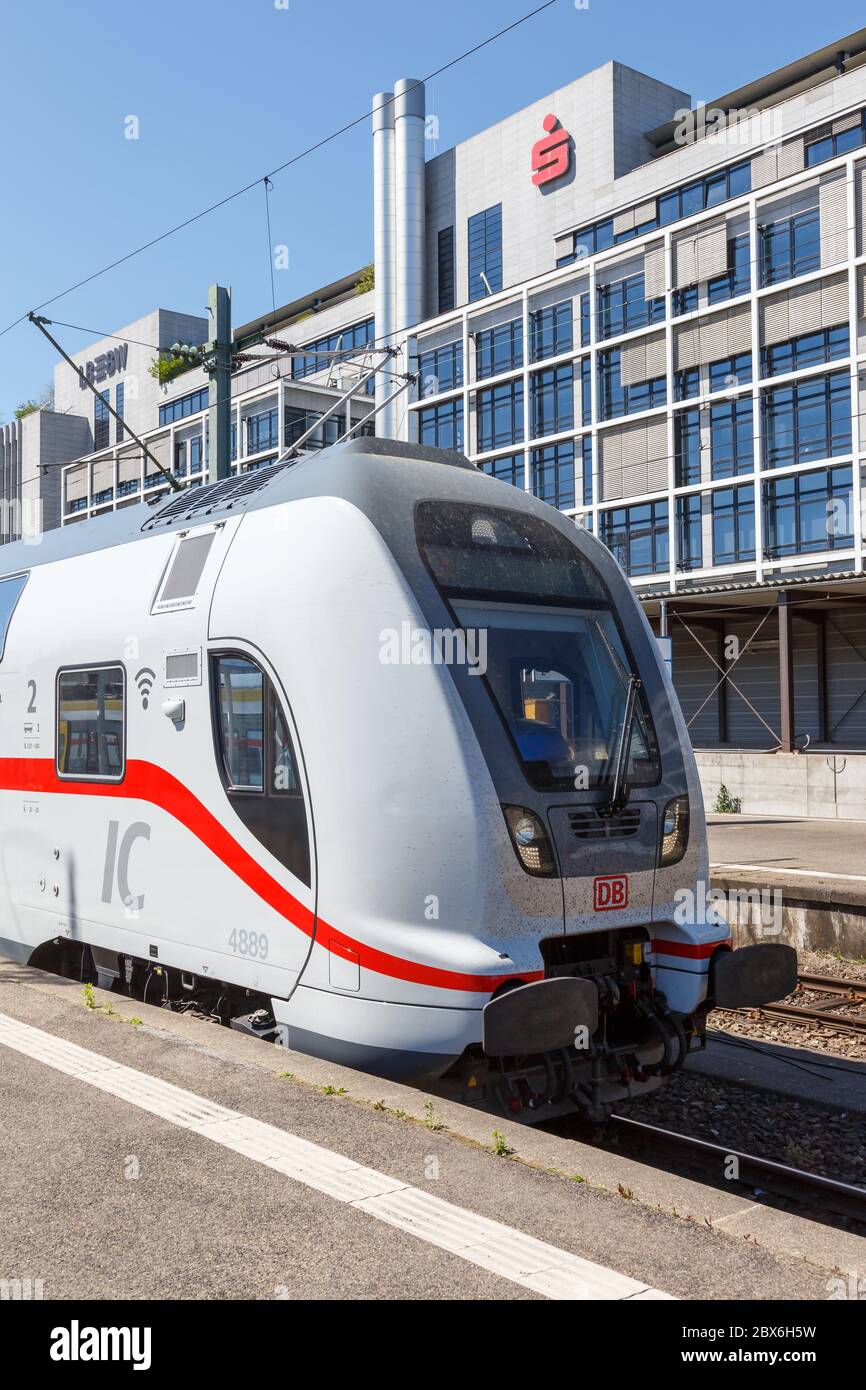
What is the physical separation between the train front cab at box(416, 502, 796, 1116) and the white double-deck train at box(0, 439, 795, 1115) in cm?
1

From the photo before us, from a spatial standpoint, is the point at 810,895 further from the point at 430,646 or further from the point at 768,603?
the point at 768,603

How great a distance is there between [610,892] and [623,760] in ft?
2.20

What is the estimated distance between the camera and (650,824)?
6270 millimetres

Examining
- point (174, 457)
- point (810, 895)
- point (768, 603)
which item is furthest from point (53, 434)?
point (810, 895)

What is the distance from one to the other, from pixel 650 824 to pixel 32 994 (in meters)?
3.88

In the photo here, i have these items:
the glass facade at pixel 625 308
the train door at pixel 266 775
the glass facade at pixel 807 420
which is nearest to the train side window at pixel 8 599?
the train door at pixel 266 775

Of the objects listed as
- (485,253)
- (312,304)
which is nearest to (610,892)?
(485,253)

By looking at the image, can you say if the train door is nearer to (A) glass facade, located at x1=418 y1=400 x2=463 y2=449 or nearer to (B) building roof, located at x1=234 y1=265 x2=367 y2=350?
(A) glass facade, located at x1=418 y1=400 x2=463 y2=449

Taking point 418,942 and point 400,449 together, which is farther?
point 400,449

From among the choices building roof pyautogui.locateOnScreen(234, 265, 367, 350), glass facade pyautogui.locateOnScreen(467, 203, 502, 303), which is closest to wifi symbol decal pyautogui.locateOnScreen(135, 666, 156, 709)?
glass facade pyautogui.locateOnScreen(467, 203, 502, 303)

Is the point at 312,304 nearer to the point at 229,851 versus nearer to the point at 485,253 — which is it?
the point at 485,253

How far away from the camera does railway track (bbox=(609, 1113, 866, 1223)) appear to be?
5.81 meters

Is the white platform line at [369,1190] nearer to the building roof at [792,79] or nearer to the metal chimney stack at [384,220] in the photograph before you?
the building roof at [792,79]
